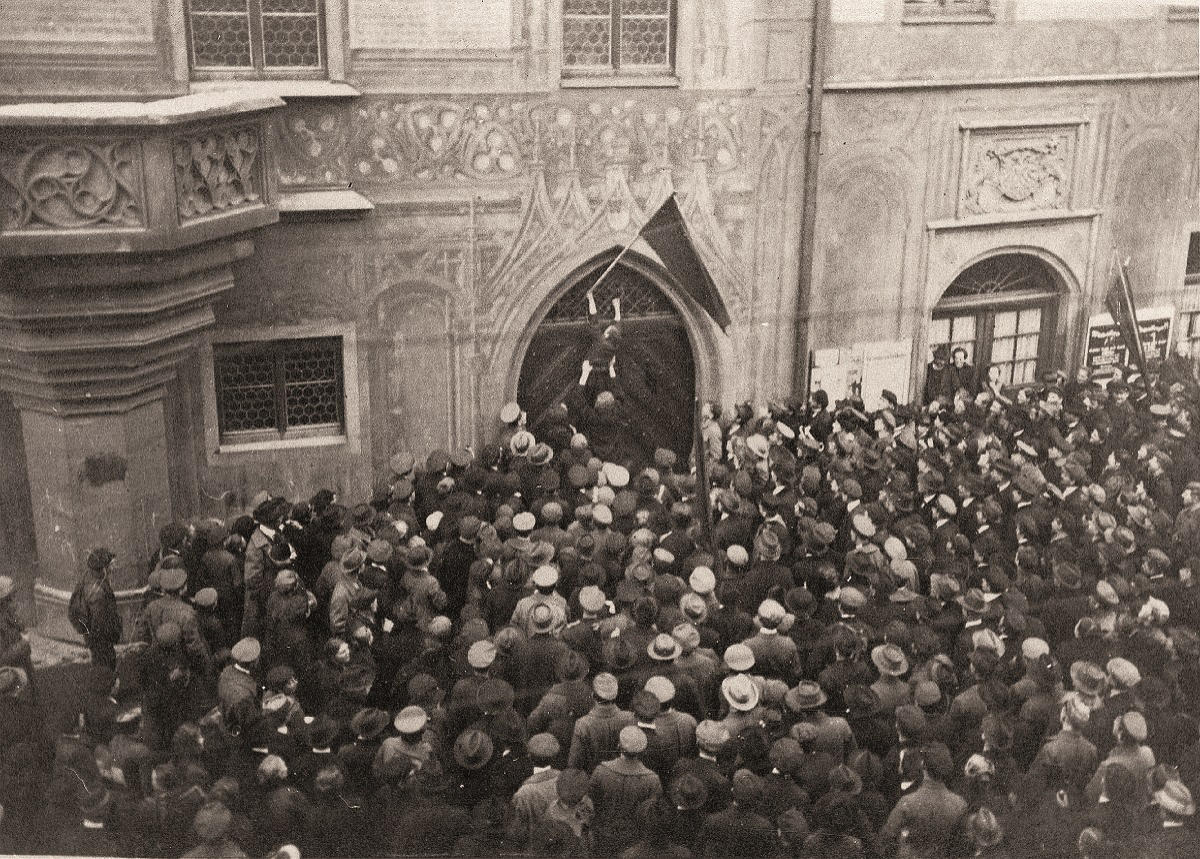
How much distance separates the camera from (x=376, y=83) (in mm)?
10359

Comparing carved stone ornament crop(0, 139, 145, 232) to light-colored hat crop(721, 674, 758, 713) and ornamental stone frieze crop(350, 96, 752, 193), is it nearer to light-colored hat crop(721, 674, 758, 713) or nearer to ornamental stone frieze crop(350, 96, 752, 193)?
ornamental stone frieze crop(350, 96, 752, 193)

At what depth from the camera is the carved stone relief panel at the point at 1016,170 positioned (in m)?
11.7

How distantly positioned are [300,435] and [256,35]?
3367mm

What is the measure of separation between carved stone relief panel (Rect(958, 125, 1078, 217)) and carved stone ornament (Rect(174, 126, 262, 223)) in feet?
21.4

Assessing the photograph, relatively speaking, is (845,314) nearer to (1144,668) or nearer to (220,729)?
(1144,668)

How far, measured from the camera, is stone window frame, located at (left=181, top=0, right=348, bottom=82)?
32.7 ft

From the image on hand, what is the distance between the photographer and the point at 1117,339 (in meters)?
11.9

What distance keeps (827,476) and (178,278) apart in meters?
5.21

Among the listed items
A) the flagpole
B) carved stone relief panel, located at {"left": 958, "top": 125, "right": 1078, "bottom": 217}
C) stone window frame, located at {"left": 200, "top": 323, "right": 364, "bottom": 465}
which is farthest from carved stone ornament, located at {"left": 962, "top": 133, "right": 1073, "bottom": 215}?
stone window frame, located at {"left": 200, "top": 323, "right": 364, "bottom": 465}

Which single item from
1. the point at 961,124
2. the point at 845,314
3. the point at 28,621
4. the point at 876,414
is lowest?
the point at 28,621

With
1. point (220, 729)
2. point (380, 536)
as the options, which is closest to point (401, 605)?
point (380, 536)

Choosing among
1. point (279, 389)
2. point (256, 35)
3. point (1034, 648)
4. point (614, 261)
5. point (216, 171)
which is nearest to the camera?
point (1034, 648)

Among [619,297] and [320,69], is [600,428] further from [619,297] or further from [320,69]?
[320,69]

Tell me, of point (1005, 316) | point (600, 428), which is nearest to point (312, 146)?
point (600, 428)
